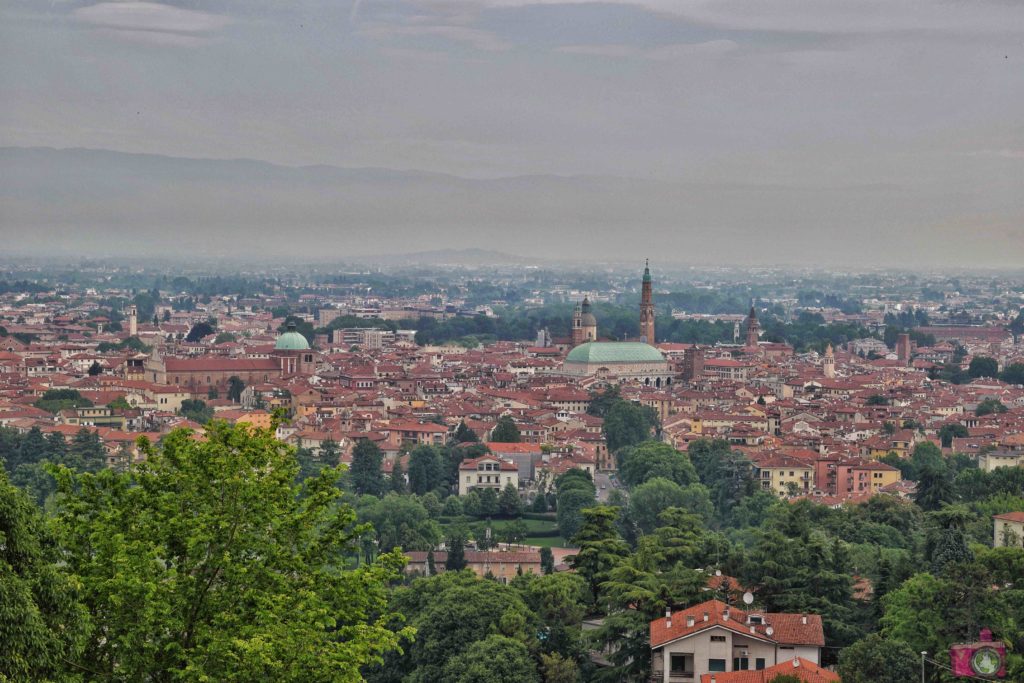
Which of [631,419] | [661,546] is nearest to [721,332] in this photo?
[631,419]

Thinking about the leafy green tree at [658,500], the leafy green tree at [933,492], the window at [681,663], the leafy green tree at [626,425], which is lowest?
the leafy green tree at [626,425]

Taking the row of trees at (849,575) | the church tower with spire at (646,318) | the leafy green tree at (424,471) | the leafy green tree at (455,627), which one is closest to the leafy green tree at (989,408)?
the leafy green tree at (424,471)

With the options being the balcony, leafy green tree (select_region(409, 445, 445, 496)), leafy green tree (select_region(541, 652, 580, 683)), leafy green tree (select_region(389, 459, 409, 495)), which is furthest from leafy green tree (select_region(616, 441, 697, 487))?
the balcony

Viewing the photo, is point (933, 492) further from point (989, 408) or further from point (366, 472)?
point (989, 408)

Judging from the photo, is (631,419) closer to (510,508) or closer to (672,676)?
(510,508)

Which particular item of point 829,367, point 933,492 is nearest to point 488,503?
point 933,492

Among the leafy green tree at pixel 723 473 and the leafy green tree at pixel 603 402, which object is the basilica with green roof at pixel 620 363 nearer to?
the leafy green tree at pixel 603 402
